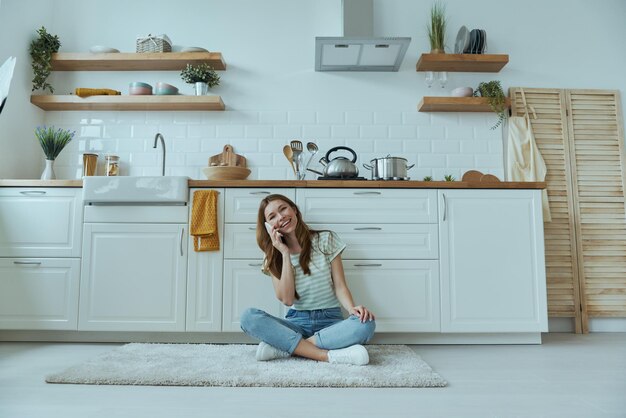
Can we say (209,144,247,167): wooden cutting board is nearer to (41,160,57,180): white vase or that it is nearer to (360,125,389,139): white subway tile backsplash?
(360,125,389,139): white subway tile backsplash

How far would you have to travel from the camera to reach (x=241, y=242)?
100 inches

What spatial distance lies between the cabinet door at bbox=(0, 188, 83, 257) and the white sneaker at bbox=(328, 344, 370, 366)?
5.00 ft

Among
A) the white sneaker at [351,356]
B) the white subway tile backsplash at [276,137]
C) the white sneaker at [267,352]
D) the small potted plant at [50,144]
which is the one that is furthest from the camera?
the white subway tile backsplash at [276,137]

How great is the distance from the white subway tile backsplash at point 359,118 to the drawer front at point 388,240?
0.97m

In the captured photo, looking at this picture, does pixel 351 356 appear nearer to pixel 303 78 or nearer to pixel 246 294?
pixel 246 294

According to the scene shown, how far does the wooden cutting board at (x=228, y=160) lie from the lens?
125 inches

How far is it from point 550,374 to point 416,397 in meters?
0.70

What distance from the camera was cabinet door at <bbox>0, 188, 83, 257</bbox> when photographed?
2.55 meters

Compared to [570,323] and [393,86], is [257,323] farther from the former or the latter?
[570,323]

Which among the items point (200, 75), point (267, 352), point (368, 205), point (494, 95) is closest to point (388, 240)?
point (368, 205)

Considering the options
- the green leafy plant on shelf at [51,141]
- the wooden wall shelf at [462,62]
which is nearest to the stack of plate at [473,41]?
the wooden wall shelf at [462,62]

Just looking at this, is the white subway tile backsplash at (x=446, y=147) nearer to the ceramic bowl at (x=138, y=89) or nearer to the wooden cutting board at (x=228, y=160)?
the wooden cutting board at (x=228, y=160)

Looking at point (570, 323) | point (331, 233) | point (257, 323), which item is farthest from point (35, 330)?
point (570, 323)

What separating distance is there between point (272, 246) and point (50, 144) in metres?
1.75
